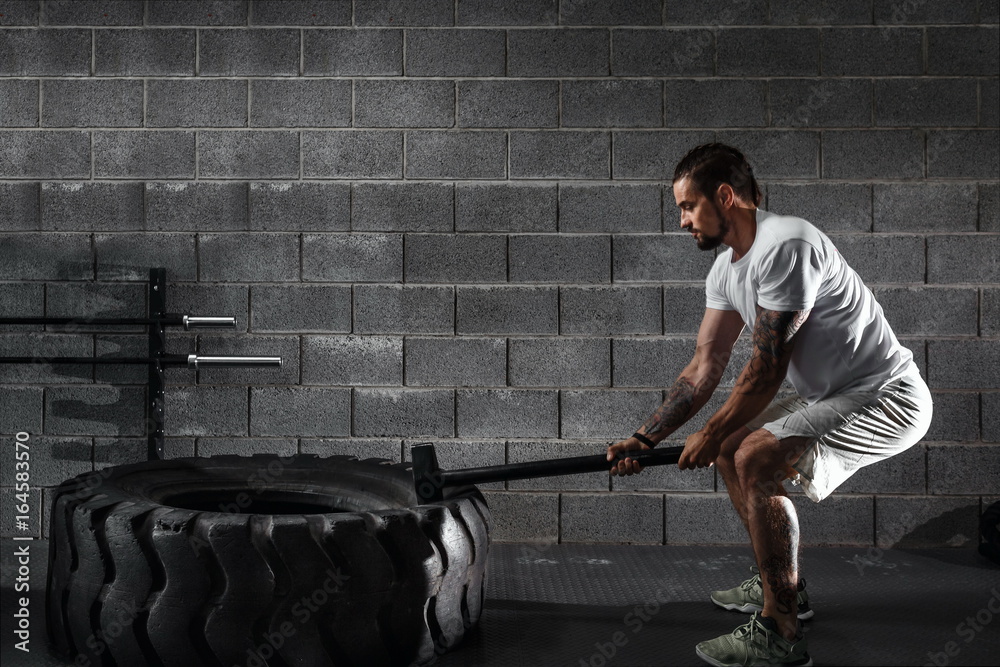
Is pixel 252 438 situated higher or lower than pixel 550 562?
higher

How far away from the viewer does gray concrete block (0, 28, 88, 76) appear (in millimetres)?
3100

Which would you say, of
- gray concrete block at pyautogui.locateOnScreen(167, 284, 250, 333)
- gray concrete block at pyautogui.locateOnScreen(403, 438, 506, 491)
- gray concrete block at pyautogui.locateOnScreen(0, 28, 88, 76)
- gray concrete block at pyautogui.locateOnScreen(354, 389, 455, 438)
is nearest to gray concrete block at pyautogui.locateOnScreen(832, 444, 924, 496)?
gray concrete block at pyautogui.locateOnScreen(403, 438, 506, 491)

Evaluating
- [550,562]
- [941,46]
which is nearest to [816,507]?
[550,562]

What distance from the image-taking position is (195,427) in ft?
10.2

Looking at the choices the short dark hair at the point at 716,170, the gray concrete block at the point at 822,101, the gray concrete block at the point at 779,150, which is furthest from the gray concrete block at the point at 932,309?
the short dark hair at the point at 716,170

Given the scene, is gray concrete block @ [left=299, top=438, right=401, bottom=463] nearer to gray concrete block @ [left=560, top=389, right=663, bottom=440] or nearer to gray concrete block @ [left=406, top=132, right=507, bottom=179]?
gray concrete block @ [left=560, top=389, right=663, bottom=440]

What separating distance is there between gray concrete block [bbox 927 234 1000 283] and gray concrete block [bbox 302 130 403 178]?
7.07ft

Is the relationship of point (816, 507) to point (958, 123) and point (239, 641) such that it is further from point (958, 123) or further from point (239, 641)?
point (239, 641)

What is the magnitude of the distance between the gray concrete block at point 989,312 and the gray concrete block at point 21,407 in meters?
3.76

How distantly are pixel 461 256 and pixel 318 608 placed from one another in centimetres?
160

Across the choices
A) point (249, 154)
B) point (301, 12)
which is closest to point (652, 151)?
point (301, 12)

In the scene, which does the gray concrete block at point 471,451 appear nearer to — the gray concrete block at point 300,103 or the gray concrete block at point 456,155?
the gray concrete block at point 456,155

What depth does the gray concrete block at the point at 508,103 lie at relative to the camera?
3088 millimetres

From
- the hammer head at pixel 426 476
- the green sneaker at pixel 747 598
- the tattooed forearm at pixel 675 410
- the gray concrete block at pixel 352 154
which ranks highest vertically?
the gray concrete block at pixel 352 154
